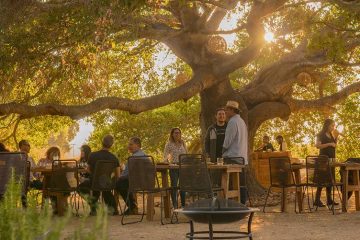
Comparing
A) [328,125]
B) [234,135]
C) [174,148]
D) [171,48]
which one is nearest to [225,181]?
[234,135]

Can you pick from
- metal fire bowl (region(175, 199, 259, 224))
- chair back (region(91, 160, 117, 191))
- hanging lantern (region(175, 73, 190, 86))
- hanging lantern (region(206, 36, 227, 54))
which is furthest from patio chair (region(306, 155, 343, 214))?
hanging lantern (region(175, 73, 190, 86))

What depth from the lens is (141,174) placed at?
12.5 meters

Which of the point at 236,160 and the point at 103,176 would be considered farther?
the point at 103,176

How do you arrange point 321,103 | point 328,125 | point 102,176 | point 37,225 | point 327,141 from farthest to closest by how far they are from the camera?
1. point 321,103
2. point 327,141
3. point 328,125
4. point 102,176
5. point 37,225

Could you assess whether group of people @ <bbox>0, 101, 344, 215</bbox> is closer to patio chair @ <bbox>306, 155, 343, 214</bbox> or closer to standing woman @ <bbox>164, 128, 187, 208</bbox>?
standing woman @ <bbox>164, 128, 187, 208</bbox>

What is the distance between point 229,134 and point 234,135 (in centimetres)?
8

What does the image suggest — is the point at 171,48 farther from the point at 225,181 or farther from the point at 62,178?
the point at 225,181

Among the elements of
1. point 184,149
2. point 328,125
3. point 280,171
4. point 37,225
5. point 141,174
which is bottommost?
point 37,225

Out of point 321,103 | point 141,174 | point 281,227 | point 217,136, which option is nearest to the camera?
point 281,227

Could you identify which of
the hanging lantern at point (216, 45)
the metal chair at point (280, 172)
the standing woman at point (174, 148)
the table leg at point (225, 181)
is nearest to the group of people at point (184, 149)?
the standing woman at point (174, 148)

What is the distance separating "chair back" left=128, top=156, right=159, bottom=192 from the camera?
40.8 ft

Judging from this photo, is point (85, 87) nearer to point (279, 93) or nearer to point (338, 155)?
point (279, 93)

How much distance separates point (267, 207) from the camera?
1620 centimetres

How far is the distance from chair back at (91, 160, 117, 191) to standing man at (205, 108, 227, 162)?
1610mm
